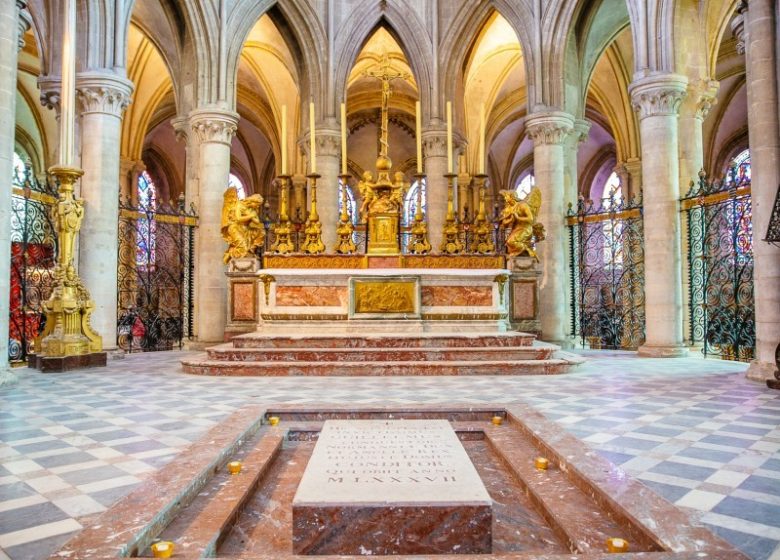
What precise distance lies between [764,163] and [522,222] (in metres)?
5.37

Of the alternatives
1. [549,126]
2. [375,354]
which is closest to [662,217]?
[549,126]

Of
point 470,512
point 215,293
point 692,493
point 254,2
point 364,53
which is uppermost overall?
point 364,53

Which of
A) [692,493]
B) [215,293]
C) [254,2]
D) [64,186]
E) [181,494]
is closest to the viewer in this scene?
[181,494]

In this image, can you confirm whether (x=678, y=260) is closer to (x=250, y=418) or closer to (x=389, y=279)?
(x=389, y=279)

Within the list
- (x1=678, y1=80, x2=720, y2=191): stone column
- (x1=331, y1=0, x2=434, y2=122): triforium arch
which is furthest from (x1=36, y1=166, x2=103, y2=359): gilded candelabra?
(x1=678, y1=80, x2=720, y2=191): stone column

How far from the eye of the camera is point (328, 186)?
1656 cm

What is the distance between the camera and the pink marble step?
384 inches

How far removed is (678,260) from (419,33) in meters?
9.80

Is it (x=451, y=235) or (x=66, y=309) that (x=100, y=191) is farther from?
(x=451, y=235)

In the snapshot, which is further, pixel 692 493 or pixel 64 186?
pixel 64 186

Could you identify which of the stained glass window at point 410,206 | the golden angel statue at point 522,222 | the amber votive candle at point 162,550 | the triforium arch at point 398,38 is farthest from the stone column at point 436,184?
the amber votive candle at point 162,550

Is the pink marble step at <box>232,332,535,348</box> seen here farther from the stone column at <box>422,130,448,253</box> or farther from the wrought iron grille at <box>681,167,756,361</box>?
the stone column at <box>422,130,448,253</box>

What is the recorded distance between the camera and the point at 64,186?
938 cm

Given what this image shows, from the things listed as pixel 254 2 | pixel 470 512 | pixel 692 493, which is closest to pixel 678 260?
pixel 692 493
